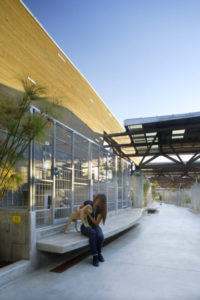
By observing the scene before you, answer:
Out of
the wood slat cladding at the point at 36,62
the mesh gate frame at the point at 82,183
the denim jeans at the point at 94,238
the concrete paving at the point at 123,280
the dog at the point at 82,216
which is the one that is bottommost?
the concrete paving at the point at 123,280

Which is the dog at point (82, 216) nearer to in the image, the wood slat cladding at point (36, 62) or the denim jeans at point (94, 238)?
the denim jeans at point (94, 238)

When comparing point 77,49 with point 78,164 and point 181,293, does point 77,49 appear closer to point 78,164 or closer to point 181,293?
point 78,164

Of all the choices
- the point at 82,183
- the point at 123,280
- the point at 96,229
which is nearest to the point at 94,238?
the point at 96,229

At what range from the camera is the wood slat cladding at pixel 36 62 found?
5.36 m

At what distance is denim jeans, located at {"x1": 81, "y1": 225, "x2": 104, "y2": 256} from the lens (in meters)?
4.38

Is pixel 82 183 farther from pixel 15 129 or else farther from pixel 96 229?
pixel 15 129

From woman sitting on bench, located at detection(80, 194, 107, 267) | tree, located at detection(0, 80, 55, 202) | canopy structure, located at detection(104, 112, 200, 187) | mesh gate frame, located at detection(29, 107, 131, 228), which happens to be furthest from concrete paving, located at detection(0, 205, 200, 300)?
canopy structure, located at detection(104, 112, 200, 187)

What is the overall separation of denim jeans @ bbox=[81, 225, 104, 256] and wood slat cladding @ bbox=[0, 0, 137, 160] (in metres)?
2.41

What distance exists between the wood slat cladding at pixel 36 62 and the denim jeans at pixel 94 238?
94.7 inches

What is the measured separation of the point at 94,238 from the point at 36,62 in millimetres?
4548

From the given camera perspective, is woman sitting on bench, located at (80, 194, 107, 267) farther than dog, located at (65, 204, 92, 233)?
No

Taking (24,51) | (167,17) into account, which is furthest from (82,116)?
(167,17)

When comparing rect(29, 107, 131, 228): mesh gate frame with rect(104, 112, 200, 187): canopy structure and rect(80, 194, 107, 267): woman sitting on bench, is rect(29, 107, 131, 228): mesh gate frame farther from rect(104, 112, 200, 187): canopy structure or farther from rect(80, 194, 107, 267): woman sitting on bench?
rect(104, 112, 200, 187): canopy structure

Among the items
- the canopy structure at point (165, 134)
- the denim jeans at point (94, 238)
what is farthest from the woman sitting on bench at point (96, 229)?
the canopy structure at point (165, 134)
